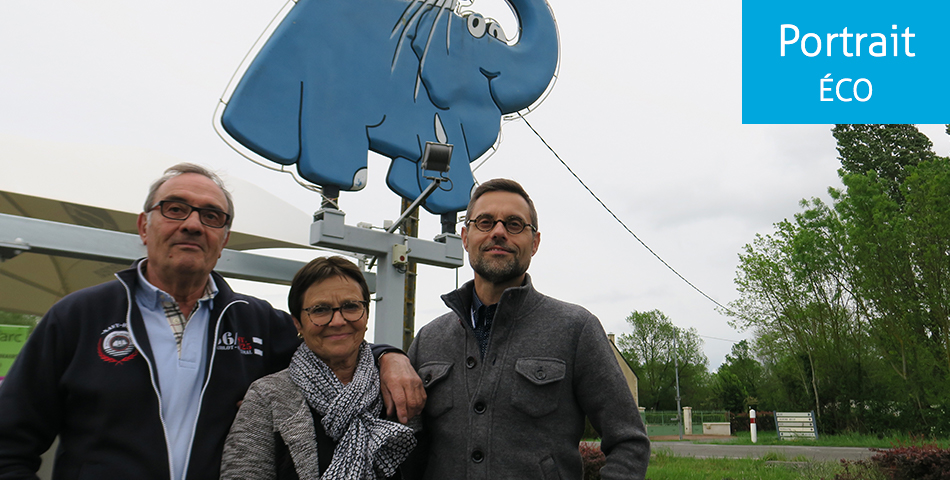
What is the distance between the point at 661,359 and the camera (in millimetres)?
58469

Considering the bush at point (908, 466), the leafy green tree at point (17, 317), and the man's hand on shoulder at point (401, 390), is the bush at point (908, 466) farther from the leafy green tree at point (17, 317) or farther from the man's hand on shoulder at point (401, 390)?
the leafy green tree at point (17, 317)

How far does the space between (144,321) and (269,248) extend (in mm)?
4821

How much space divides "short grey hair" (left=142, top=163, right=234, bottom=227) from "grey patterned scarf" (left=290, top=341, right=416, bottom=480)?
0.71 meters

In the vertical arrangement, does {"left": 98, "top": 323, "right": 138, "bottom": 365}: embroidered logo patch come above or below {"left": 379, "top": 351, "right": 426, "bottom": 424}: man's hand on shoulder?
above

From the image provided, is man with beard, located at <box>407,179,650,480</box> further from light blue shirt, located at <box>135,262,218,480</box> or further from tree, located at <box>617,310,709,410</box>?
tree, located at <box>617,310,709,410</box>

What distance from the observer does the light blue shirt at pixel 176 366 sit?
2.01 m

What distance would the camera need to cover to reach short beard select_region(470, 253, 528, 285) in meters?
2.25

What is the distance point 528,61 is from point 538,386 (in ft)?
25.6

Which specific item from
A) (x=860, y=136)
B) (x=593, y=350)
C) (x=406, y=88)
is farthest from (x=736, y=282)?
(x=593, y=350)

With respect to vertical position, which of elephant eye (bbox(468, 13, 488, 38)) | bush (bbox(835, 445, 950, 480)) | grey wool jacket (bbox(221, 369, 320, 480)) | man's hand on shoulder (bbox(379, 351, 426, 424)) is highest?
elephant eye (bbox(468, 13, 488, 38))

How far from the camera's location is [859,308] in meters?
24.9

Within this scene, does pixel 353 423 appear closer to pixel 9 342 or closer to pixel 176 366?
pixel 176 366

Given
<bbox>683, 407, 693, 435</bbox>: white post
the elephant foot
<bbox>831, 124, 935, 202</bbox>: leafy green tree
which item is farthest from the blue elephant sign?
<bbox>683, 407, 693, 435</bbox>: white post

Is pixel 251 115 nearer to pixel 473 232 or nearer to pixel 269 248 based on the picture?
pixel 269 248
